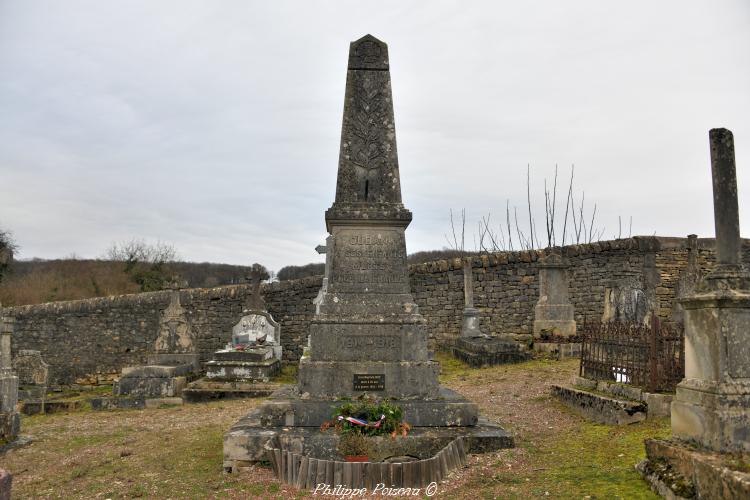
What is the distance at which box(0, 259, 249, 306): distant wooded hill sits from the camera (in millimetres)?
23688

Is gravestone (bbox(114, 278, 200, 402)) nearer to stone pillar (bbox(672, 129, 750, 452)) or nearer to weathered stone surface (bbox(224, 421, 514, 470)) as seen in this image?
weathered stone surface (bbox(224, 421, 514, 470))

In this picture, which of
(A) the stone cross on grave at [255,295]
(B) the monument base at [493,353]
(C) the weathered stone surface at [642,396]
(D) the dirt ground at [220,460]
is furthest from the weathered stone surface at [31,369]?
(C) the weathered stone surface at [642,396]

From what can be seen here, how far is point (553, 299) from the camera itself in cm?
1474

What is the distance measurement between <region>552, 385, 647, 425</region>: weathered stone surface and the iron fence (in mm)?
379

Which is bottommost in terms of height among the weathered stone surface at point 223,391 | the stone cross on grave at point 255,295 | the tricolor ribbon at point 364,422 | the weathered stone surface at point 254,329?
the weathered stone surface at point 223,391

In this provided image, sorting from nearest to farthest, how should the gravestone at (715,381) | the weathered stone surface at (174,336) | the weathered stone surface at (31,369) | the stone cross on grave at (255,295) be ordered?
the gravestone at (715,381) < the weathered stone surface at (174,336) < the weathered stone surface at (31,369) < the stone cross on grave at (255,295)

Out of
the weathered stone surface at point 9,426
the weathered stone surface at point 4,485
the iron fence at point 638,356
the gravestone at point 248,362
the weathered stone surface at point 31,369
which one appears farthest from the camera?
the weathered stone surface at point 31,369

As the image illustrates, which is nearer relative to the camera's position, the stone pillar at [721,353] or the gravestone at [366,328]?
the stone pillar at [721,353]

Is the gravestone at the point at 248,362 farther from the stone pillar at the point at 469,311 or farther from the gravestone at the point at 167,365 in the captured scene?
the stone pillar at the point at 469,311

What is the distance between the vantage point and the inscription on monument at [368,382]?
569cm

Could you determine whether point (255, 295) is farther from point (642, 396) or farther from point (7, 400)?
point (642, 396)

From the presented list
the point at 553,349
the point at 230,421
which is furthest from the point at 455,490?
the point at 553,349

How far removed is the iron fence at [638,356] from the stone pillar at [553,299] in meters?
6.00

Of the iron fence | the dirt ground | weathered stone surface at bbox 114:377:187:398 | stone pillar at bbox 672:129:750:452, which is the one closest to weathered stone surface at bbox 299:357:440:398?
the dirt ground
